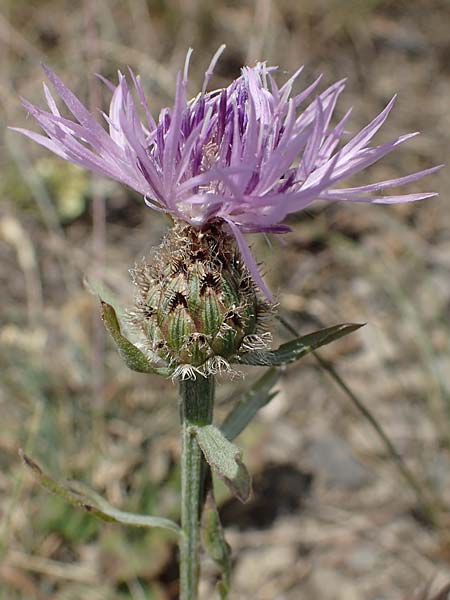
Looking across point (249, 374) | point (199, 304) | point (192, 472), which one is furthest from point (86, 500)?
point (249, 374)

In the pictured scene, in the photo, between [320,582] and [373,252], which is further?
[373,252]

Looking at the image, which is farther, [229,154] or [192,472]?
[192,472]

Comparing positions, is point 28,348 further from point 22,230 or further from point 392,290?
point 392,290

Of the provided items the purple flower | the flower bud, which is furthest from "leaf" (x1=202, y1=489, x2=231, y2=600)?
the purple flower

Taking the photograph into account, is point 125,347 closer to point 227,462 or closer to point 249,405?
point 227,462

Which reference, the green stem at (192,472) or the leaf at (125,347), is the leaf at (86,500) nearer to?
the green stem at (192,472)

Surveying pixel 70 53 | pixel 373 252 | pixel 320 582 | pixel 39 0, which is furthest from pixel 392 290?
pixel 39 0
